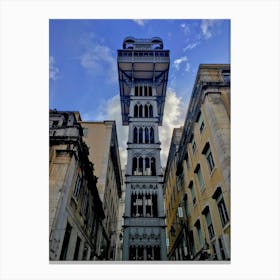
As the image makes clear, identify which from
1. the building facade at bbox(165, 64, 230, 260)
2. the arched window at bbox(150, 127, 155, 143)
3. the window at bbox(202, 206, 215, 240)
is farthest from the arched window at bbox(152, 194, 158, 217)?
the window at bbox(202, 206, 215, 240)

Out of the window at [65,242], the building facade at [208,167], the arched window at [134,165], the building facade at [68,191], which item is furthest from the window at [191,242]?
the arched window at [134,165]

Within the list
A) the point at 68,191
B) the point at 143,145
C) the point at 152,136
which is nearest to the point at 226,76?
the point at 68,191

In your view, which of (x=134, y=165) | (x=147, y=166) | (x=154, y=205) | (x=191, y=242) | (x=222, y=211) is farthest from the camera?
(x=134, y=165)

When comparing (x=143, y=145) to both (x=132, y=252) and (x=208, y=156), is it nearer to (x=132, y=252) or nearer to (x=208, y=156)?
(x=132, y=252)

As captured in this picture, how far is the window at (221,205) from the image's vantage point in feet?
28.7

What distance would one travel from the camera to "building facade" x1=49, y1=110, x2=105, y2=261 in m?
8.28

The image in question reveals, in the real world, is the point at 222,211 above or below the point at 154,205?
above

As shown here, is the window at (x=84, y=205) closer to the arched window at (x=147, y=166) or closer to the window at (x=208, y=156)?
the window at (x=208, y=156)

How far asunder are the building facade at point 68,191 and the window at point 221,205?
20.3 ft

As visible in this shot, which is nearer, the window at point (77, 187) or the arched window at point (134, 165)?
the window at point (77, 187)

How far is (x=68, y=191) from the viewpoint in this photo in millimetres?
9219

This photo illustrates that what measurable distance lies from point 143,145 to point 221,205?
47.7ft
